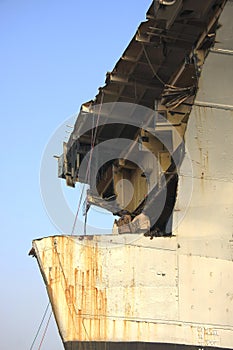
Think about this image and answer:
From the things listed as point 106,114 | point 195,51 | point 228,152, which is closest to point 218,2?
point 195,51

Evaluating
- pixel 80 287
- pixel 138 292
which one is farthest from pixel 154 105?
pixel 80 287

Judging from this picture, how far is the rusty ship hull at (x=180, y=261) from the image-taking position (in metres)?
9.74

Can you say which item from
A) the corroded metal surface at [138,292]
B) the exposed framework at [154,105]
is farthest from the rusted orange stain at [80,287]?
the exposed framework at [154,105]

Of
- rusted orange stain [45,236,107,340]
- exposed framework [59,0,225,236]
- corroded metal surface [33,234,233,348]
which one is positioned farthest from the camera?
exposed framework [59,0,225,236]

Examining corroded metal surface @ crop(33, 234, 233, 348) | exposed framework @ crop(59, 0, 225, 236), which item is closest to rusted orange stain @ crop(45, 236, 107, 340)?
corroded metal surface @ crop(33, 234, 233, 348)

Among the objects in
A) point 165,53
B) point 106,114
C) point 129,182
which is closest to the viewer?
point 165,53

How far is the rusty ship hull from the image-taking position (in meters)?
9.74

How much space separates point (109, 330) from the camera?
387 inches

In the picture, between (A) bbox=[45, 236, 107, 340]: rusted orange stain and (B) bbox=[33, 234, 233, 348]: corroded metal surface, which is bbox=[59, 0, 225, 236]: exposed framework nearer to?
(B) bbox=[33, 234, 233, 348]: corroded metal surface

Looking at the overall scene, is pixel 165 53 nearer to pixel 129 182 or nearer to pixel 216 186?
pixel 216 186

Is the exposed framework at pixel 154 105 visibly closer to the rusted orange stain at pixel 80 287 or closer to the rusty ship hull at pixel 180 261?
the rusty ship hull at pixel 180 261

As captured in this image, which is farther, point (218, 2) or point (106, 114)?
point (106, 114)

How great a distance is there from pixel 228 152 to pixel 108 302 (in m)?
3.38

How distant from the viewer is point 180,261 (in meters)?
10.0
